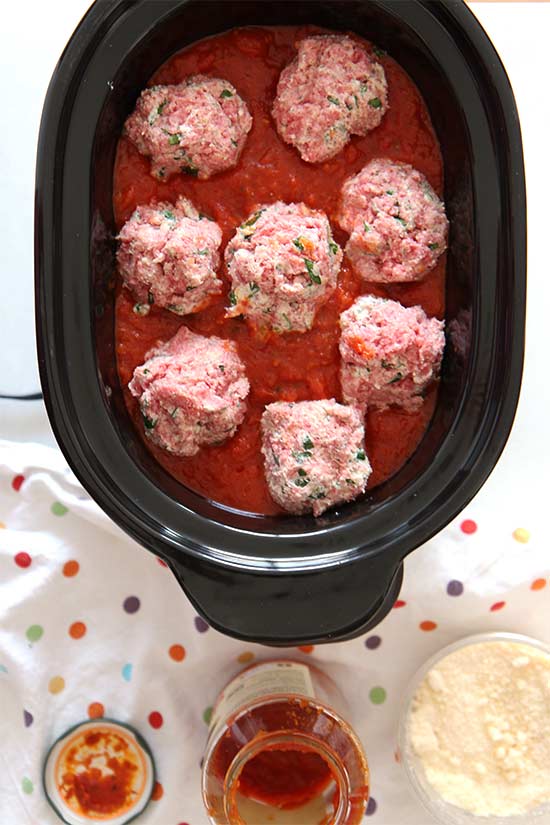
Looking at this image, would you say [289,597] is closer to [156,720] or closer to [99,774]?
[156,720]

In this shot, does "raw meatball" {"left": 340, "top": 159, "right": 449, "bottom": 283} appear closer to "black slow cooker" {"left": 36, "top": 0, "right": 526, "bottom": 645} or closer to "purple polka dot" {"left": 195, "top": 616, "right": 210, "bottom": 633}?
"black slow cooker" {"left": 36, "top": 0, "right": 526, "bottom": 645}

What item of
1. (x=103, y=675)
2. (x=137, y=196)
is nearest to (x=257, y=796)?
(x=103, y=675)

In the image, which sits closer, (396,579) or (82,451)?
(82,451)

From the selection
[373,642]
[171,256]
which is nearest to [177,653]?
[373,642]

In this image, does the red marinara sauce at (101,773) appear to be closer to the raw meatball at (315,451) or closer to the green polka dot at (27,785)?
the green polka dot at (27,785)

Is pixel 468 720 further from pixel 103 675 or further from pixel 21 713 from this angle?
pixel 21 713
